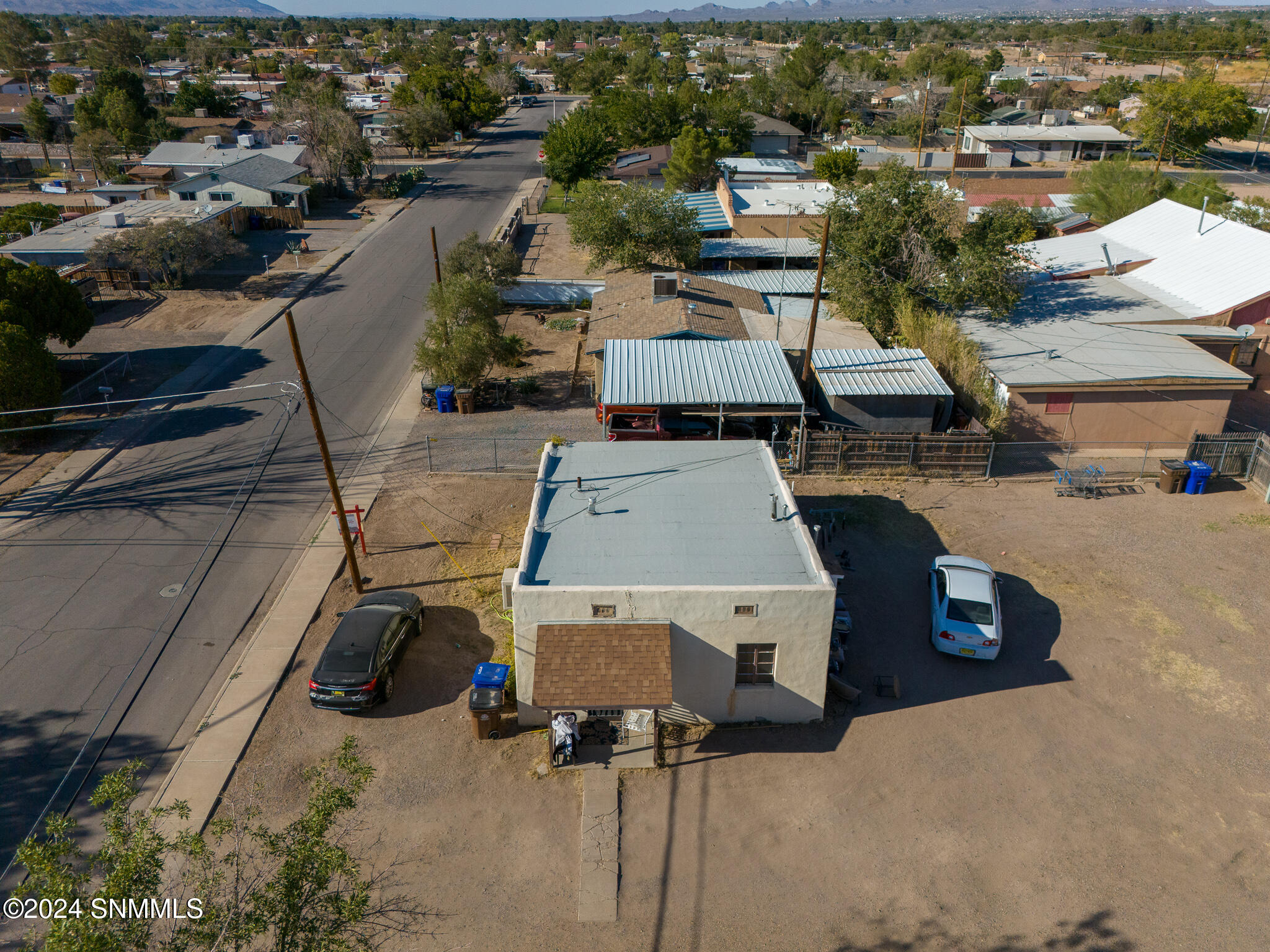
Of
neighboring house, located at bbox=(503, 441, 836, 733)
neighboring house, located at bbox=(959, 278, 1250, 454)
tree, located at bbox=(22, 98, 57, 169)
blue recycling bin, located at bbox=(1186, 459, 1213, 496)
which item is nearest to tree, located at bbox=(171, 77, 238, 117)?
tree, located at bbox=(22, 98, 57, 169)

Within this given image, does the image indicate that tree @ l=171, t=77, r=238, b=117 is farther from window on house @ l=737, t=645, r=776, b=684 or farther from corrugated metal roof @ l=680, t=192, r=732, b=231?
window on house @ l=737, t=645, r=776, b=684

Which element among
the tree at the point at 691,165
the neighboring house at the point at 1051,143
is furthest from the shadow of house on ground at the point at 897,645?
the neighboring house at the point at 1051,143

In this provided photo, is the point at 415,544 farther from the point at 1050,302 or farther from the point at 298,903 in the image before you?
the point at 1050,302

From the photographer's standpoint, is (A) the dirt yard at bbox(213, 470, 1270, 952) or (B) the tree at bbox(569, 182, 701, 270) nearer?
(A) the dirt yard at bbox(213, 470, 1270, 952)

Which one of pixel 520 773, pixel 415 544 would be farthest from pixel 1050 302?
pixel 520 773

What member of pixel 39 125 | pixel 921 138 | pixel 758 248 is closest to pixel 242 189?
pixel 758 248

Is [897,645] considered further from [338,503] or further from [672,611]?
[338,503]

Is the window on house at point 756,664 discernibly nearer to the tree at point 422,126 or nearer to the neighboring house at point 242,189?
the neighboring house at point 242,189
